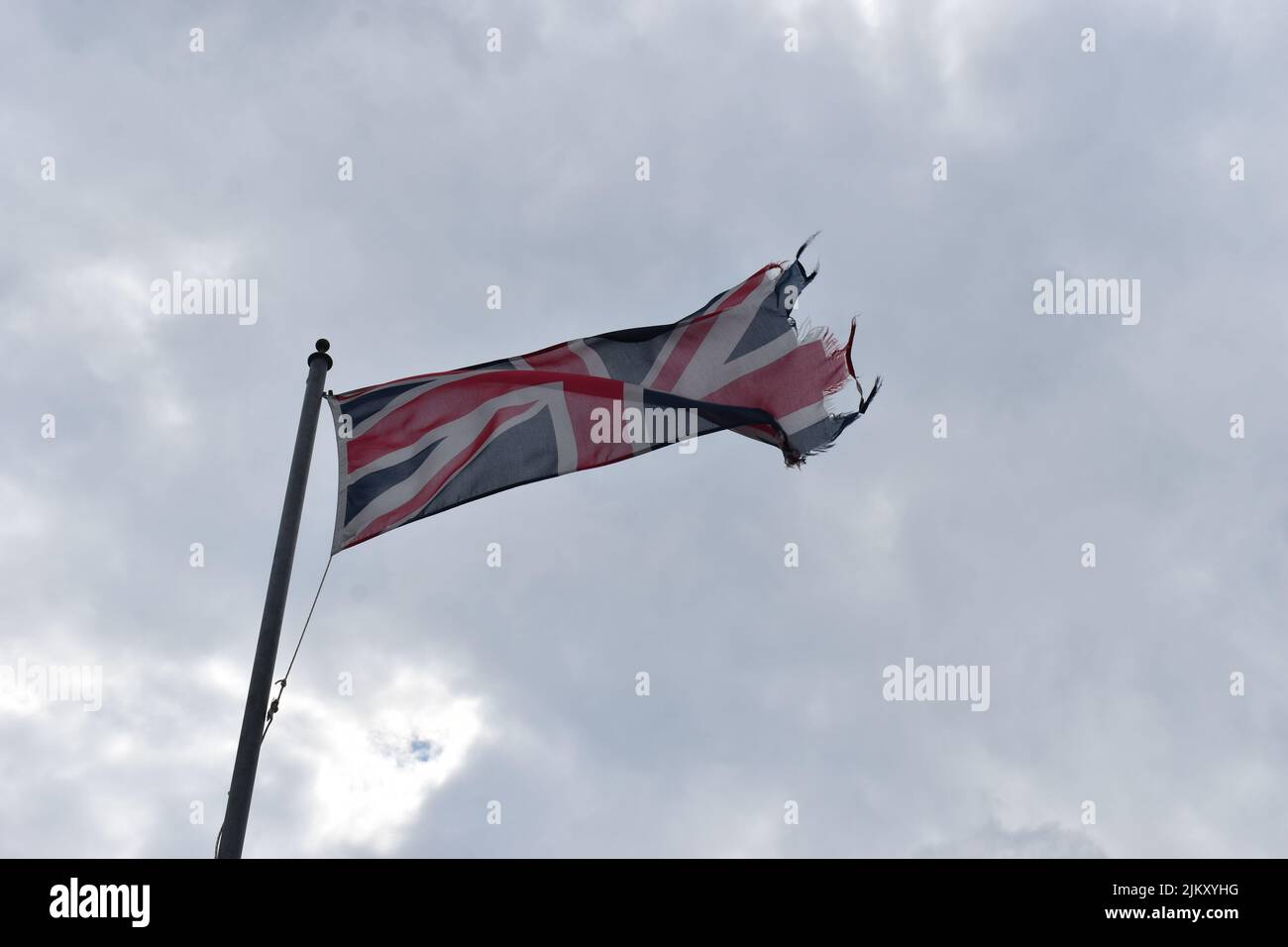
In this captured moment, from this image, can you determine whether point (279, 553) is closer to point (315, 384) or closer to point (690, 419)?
point (315, 384)

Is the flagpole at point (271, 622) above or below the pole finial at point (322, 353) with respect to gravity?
below

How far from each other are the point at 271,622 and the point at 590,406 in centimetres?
491

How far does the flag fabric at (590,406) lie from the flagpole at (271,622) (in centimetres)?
87

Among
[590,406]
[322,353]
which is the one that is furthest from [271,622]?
[590,406]

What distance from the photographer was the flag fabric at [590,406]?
37.7 ft

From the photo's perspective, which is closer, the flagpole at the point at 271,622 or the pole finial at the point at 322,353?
the flagpole at the point at 271,622

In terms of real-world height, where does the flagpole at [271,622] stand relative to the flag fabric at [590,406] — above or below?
below

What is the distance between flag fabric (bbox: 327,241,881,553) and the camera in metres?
11.5

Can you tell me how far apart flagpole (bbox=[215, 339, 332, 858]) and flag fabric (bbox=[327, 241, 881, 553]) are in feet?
2.87

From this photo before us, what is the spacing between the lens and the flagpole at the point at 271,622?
332 inches

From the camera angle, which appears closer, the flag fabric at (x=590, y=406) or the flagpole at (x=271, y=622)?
the flagpole at (x=271, y=622)
